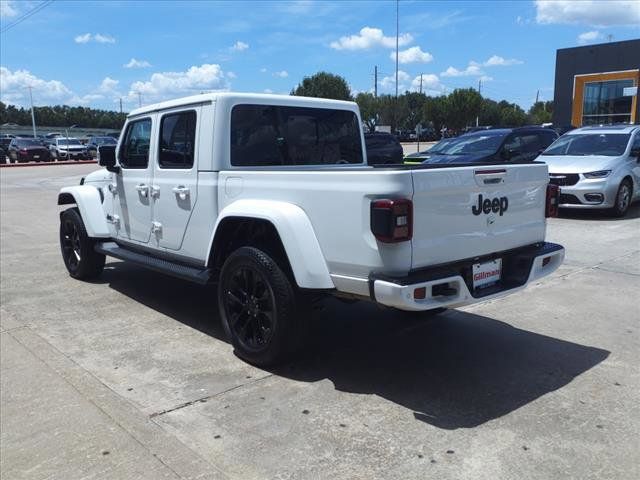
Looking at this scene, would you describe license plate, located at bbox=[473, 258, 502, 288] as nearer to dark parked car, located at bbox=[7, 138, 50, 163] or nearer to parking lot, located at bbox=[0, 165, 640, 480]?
parking lot, located at bbox=[0, 165, 640, 480]

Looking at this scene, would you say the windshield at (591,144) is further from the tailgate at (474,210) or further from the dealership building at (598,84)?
the dealership building at (598,84)

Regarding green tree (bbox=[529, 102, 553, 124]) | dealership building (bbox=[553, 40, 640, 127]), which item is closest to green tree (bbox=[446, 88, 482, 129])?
green tree (bbox=[529, 102, 553, 124])

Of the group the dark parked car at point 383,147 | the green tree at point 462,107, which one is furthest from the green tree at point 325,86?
the dark parked car at point 383,147

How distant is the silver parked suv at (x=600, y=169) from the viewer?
414 inches

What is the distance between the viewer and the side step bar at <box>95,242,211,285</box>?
4742 millimetres

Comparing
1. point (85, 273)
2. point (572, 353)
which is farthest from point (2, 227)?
point (572, 353)

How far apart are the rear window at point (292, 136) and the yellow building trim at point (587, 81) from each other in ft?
112

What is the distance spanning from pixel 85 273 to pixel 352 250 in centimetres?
454

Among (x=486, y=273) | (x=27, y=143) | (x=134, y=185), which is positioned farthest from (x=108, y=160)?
(x=27, y=143)

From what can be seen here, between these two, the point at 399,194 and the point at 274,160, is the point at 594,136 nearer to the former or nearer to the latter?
the point at 274,160

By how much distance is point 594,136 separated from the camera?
12031mm

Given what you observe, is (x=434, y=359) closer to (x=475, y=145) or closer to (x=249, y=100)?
(x=249, y=100)

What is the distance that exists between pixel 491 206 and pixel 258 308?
1775 millimetres

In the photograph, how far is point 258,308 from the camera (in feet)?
13.9
